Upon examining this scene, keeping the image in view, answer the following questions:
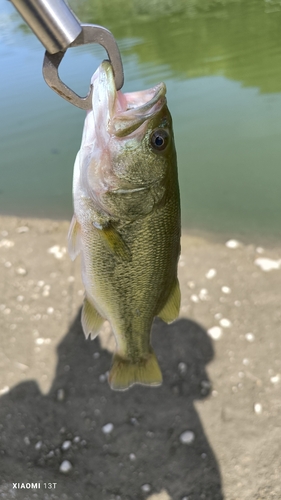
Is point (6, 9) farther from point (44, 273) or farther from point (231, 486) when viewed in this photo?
point (231, 486)

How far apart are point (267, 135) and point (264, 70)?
127 inches

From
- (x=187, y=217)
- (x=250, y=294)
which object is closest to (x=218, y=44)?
(x=187, y=217)

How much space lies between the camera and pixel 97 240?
1756mm

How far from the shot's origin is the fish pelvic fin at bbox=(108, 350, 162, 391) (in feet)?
7.36

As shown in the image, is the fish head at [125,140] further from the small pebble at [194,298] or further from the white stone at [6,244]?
the white stone at [6,244]

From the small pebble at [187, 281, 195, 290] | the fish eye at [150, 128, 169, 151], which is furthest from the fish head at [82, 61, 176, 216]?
the small pebble at [187, 281, 195, 290]

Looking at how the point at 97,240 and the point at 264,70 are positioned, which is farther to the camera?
the point at 264,70

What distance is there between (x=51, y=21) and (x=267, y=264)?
12.2ft

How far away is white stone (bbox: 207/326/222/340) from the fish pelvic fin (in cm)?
148

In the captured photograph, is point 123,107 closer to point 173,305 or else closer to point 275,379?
point 173,305

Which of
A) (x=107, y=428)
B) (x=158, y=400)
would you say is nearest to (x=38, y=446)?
(x=107, y=428)

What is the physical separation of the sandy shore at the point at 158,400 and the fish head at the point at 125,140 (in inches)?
88.0

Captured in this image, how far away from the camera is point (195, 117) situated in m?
7.46

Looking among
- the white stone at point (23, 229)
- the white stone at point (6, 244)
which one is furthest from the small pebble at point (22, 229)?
the white stone at point (6, 244)
